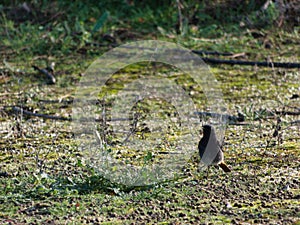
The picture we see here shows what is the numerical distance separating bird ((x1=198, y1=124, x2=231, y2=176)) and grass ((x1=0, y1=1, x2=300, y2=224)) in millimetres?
73

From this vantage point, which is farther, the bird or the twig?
the twig

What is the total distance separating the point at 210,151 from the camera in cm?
480

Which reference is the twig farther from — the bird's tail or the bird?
the bird's tail

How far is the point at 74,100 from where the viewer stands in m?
6.78

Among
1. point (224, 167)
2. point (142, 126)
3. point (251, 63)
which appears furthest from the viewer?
point (251, 63)

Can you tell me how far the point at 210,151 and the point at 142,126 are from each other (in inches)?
52.5

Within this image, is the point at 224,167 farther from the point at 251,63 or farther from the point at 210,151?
the point at 251,63

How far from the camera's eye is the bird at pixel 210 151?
4.75 meters

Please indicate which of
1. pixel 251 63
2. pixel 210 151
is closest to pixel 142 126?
pixel 210 151

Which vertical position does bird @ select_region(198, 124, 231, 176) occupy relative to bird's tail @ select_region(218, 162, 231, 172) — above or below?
above

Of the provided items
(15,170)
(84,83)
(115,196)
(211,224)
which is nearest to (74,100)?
(84,83)

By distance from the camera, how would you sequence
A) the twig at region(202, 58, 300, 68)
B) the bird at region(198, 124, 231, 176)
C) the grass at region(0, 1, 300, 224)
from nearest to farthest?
the grass at region(0, 1, 300, 224)
the bird at region(198, 124, 231, 176)
the twig at region(202, 58, 300, 68)

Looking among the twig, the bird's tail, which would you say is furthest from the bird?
the twig

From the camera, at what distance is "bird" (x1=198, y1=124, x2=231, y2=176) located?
475 cm
